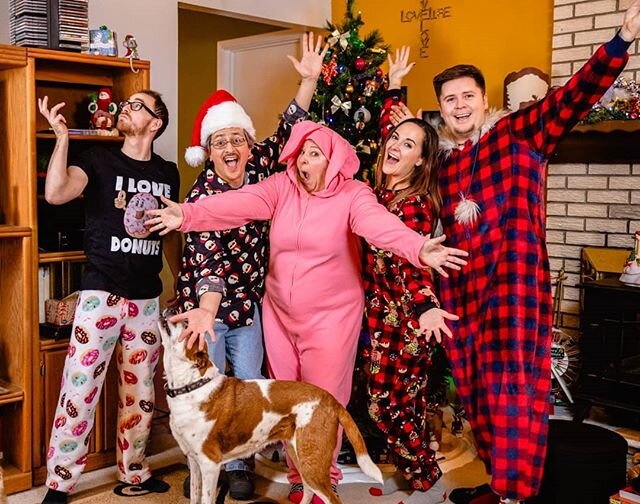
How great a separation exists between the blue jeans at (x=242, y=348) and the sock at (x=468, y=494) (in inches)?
36.1

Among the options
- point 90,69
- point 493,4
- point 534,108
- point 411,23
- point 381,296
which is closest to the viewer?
point 534,108

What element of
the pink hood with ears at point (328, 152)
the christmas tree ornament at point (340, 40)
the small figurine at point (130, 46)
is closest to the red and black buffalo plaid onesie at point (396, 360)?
the pink hood with ears at point (328, 152)

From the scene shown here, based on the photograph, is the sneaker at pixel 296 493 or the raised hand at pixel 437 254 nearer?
the raised hand at pixel 437 254

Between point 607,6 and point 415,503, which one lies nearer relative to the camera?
point 415,503

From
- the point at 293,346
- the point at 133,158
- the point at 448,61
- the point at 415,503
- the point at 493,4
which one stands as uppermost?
the point at 493,4

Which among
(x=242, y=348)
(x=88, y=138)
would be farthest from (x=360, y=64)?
(x=242, y=348)

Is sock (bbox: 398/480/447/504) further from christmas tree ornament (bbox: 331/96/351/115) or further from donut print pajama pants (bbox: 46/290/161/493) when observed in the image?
christmas tree ornament (bbox: 331/96/351/115)

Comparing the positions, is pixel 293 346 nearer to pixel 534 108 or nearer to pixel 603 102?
pixel 534 108

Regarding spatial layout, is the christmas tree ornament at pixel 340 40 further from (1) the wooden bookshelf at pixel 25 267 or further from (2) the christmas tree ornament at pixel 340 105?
(1) the wooden bookshelf at pixel 25 267

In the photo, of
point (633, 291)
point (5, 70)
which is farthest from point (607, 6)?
point (5, 70)

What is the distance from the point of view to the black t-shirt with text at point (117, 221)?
9.70ft

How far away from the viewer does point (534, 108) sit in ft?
8.14

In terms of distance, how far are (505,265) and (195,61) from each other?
4.47 metres

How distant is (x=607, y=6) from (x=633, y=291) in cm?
151
